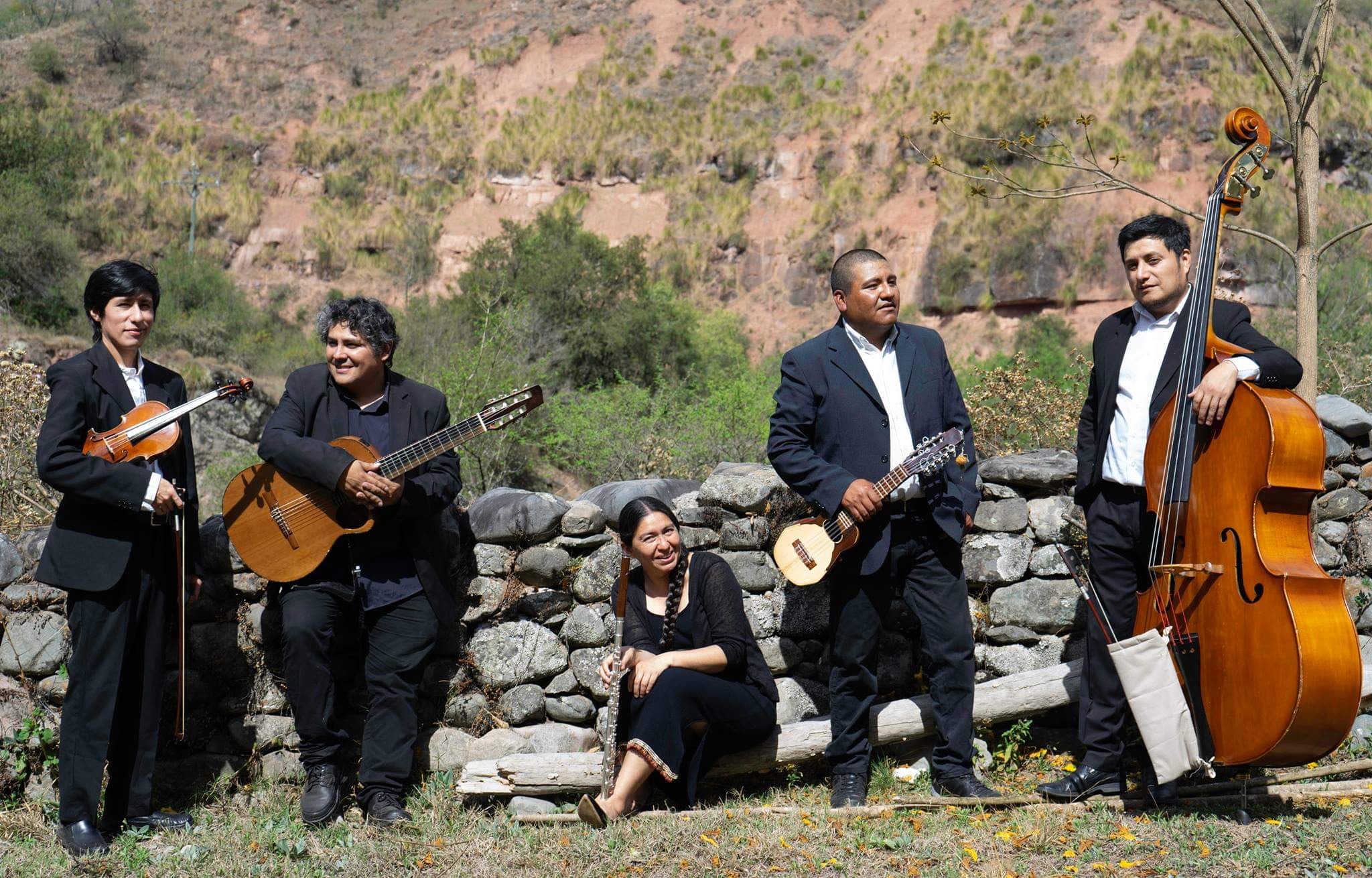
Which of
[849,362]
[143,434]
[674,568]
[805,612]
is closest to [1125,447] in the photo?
[849,362]

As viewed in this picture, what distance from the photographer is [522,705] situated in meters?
4.48

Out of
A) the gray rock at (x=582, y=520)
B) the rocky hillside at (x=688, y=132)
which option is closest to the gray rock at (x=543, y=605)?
the gray rock at (x=582, y=520)

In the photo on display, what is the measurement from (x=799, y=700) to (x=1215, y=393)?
2.05 m

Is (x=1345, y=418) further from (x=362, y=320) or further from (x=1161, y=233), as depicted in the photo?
(x=362, y=320)

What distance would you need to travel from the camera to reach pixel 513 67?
118ft

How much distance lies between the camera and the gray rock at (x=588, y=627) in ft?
14.9

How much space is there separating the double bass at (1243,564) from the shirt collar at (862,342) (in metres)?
0.97

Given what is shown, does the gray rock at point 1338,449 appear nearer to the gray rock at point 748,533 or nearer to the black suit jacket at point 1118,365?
the black suit jacket at point 1118,365

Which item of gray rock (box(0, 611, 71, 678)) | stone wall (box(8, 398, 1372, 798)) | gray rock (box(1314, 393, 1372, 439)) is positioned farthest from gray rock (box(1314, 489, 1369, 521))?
gray rock (box(0, 611, 71, 678))

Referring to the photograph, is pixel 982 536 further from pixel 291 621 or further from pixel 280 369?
pixel 280 369

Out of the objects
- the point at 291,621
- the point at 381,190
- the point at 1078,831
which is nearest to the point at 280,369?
the point at 381,190

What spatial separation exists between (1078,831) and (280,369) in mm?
19147

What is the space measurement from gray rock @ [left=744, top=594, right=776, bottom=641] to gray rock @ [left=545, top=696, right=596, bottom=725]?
0.73 meters

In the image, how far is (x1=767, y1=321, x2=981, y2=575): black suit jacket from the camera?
12.7ft
